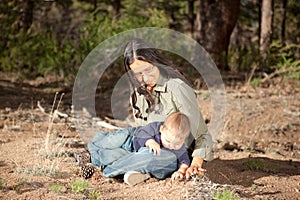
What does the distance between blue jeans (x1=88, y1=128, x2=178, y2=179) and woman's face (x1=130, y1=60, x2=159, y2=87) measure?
474 millimetres

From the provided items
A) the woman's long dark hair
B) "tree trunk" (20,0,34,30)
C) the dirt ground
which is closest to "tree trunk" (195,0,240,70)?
the dirt ground

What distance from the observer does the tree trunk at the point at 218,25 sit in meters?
13.1

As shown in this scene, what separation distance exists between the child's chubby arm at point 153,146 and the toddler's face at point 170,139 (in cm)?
9

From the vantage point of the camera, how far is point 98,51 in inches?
490

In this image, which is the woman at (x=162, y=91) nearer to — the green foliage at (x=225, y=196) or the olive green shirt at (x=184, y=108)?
the olive green shirt at (x=184, y=108)

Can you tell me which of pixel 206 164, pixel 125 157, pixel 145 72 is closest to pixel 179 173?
pixel 125 157

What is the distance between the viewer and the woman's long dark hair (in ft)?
15.0

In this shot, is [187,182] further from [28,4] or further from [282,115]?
[28,4]

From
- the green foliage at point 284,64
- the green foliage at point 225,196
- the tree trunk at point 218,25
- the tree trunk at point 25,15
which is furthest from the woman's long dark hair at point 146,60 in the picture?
the tree trunk at point 25,15

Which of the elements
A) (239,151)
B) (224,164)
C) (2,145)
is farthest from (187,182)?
(239,151)

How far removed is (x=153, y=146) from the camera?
14.1 ft

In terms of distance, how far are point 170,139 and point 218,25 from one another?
9344 mm

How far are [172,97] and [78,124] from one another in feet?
12.1

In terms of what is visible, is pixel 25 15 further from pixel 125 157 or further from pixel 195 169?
pixel 195 169
